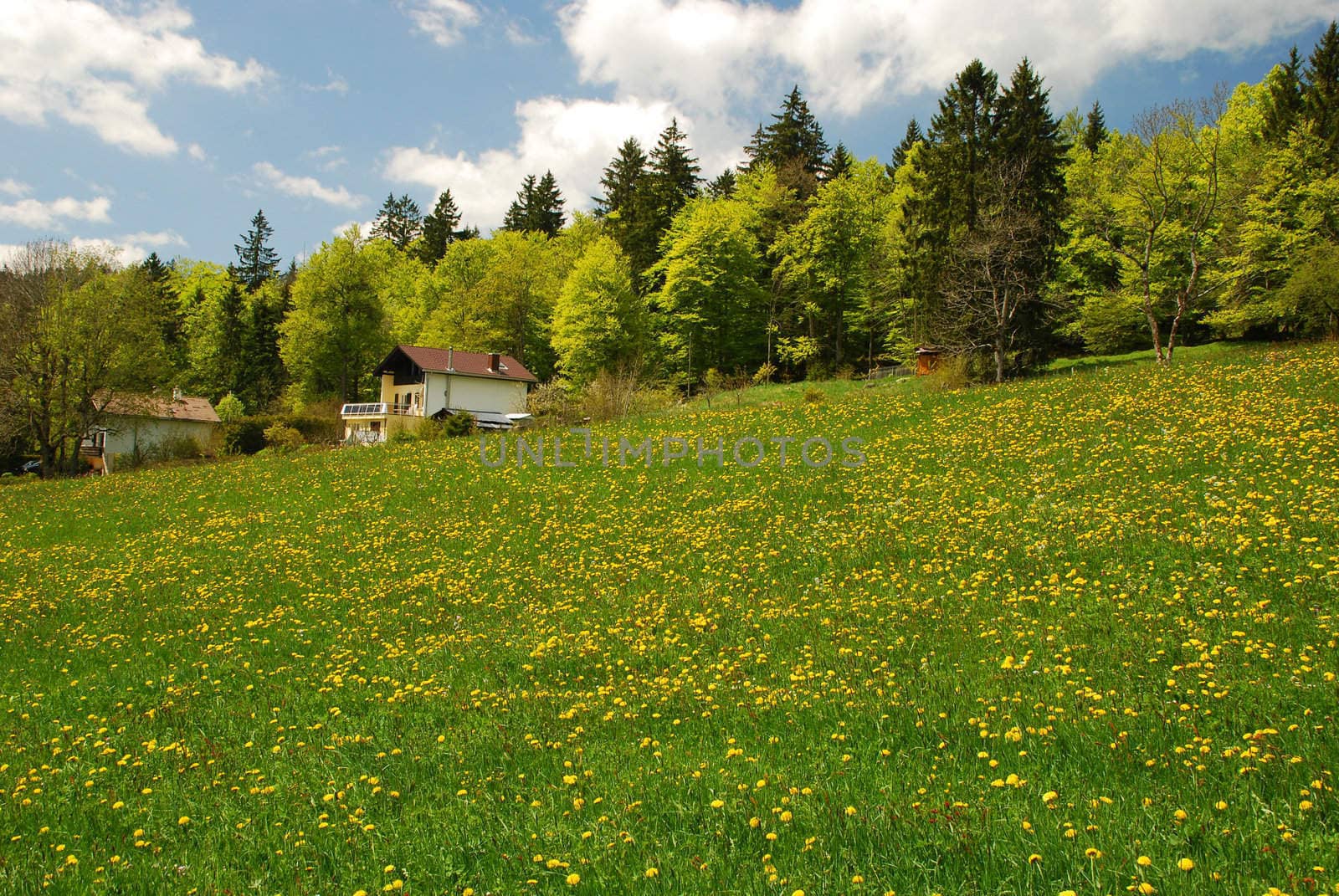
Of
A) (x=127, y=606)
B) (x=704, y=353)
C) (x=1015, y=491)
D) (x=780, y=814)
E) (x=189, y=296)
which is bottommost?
(x=127, y=606)

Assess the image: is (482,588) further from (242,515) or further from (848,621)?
(242,515)

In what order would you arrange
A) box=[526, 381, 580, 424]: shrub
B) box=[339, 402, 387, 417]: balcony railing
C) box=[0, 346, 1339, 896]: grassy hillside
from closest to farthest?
1. box=[0, 346, 1339, 896]: grassy hillside
2. box=[526, 381, 580, 424]: shrub
3. box=[339, 402, 387, 417]: balcony railing

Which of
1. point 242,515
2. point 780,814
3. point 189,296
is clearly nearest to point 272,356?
point 189,296

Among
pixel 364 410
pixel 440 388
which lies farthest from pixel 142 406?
pixel 440 388

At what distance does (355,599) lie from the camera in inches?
506

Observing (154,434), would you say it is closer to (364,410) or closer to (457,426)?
(364,410)

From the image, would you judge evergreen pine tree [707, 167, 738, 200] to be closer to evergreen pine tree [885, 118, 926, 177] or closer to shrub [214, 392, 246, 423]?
evergreen pine tree [885, 118, 926, 177]

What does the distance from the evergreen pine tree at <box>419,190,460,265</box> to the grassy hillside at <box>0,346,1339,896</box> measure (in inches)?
2522

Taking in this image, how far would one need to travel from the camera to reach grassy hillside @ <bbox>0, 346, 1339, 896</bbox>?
14.1 ft

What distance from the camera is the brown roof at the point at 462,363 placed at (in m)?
53.7

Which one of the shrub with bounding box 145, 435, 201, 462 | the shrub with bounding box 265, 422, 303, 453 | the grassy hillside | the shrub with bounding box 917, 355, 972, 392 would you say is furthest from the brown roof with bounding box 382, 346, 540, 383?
the grassy hillside

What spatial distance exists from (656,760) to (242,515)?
779 inches

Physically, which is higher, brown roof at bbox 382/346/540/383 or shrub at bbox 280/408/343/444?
brown roof at bbox 382/346/540/383

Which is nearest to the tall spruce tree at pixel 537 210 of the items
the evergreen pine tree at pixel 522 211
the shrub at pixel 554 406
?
the evergreen pine tree at pixel 522 211
